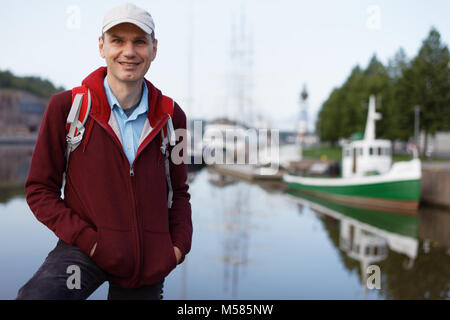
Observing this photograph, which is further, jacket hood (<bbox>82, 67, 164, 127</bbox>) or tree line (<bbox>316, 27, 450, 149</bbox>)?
tree line (<bbox>316, 27, 450, 149</bbox>)

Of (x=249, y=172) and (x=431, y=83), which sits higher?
(x=431, y=83)

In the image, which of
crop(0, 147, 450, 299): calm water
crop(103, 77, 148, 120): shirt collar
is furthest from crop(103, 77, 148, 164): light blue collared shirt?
crop(0, 147, 450, 299): calm water

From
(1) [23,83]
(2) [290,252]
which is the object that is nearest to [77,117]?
(2) [290,252]

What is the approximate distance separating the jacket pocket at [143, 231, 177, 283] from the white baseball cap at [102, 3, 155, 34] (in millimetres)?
861

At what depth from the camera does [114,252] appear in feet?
5.32

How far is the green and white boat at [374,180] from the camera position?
21672mm

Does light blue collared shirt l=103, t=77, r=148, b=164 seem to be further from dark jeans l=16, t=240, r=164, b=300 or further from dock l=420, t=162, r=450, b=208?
dock l=420, t=162, r=450, b=208

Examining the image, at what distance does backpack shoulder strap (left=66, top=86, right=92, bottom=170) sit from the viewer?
1.61 m

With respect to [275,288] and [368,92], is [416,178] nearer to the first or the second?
[275,288]

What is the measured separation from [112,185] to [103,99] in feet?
1.20

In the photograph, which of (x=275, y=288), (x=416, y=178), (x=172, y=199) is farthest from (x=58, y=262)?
(x=416, y=178)
